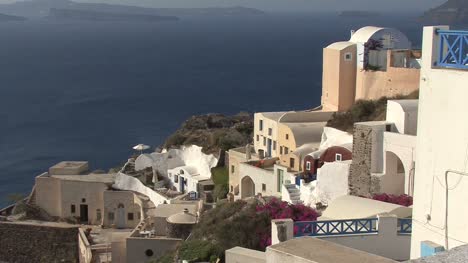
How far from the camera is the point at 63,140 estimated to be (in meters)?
64.8

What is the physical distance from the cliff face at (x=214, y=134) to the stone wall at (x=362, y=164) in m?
13.3

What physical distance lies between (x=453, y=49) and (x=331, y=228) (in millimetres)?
4347

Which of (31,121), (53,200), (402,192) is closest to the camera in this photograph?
(402,192)

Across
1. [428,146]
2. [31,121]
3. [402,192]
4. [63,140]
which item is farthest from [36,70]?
[428,146]

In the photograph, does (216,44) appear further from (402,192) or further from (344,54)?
(402,192)

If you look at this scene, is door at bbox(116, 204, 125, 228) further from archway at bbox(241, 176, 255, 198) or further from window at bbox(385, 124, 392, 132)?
window at bbox(385, 124, 392, 132)

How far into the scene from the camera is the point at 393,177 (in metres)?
20.4

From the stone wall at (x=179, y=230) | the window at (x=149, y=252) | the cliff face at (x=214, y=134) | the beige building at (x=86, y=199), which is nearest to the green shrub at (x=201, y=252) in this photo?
the stone wall at (x=179, y=230)

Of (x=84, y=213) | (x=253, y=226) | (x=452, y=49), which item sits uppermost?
(x=452, y=49)

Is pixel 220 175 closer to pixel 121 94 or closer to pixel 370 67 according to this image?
pixel 370 67

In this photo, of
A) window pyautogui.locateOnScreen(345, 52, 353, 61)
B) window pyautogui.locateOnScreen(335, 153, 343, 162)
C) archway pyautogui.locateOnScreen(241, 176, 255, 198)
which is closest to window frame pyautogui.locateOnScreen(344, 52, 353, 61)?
window pyautogui.locateOnScreen(345, 52, 353, 61)

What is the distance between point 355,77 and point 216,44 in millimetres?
151728

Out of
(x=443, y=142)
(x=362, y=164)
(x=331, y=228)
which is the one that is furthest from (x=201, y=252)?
(x=443, y=142)

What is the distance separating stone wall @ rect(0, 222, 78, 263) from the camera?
30250 millimetres
